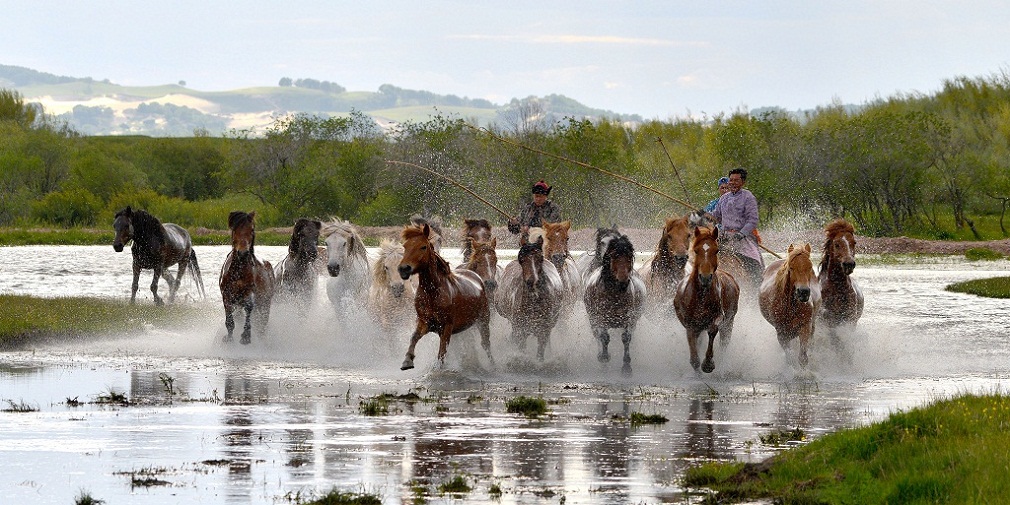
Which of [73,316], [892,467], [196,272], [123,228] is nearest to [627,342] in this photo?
[892,467]

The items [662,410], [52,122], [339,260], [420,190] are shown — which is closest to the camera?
[662,410]

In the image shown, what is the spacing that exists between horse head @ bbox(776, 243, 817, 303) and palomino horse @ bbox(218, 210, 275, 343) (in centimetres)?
707

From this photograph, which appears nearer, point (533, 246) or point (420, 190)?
point (533, 246)

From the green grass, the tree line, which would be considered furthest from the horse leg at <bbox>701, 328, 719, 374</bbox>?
the tree line

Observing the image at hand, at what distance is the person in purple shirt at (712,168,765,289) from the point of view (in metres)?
17.2

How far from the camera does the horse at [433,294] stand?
1427 cm

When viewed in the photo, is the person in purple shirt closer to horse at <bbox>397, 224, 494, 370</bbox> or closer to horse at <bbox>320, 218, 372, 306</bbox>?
horse at <bbox>397, 224, 494, 370</bbox>

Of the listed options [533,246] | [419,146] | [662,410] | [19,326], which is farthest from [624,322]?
[419,146]

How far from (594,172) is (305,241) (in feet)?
122

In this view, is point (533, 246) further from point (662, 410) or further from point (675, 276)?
point (662, 410)

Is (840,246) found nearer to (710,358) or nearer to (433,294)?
(710,358)

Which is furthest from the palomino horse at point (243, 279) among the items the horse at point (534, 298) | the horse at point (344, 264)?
the horse at point (534, 298)

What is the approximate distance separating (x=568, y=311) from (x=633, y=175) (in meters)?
42.1

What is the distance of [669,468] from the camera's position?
Result: 30.3 feet
